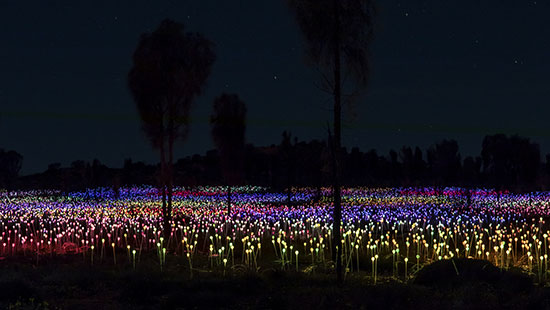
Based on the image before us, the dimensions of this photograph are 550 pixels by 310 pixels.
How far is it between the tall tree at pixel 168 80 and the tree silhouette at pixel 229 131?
6.24 meters

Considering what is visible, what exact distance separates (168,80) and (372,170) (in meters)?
59.3

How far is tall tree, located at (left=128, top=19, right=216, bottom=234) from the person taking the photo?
19.2 m

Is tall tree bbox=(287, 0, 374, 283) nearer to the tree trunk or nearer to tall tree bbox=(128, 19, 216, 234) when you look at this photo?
the tree trunk

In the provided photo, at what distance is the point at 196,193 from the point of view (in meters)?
46.2

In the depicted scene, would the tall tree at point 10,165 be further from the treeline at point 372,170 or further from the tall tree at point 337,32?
the tall tree at point 337,32

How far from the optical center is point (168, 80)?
754 inches

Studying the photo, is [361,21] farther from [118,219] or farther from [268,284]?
[118,219]

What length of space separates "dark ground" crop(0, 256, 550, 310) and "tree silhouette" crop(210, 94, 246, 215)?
46.9 feet

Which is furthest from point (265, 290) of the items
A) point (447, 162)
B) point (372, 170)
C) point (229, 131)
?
point (372, 170)

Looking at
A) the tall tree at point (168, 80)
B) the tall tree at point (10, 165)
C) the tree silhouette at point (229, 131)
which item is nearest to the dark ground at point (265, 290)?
the tall tree at point (168, 80)

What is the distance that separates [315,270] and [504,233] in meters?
9.12

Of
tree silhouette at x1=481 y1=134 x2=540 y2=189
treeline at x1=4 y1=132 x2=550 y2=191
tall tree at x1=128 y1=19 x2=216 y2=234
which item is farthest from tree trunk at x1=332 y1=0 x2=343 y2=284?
tree silhouette at x1=481 y1=134 x2=540 y2=189

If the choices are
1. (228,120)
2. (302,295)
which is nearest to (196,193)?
(228,120)

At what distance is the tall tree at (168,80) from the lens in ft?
62.8
